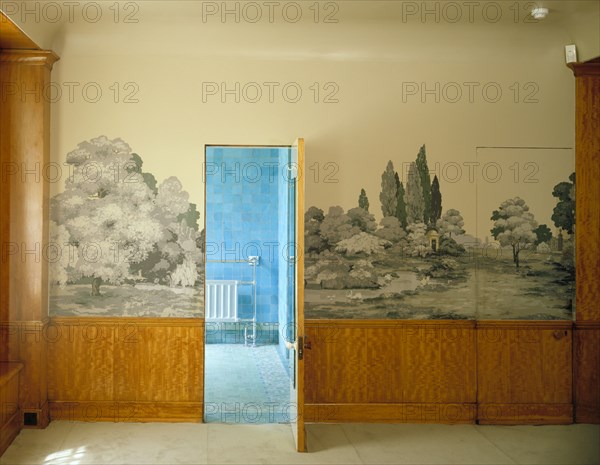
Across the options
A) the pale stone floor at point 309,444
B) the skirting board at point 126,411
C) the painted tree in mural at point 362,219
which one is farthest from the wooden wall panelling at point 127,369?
the painted tree in mural at point 362,219

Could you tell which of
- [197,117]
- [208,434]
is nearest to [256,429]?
[208,434]

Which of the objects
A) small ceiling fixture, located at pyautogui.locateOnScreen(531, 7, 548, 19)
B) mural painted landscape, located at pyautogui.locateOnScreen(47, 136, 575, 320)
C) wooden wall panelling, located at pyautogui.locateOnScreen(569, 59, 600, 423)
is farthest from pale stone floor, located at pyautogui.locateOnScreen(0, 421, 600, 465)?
small ceiling fixture, located at pyautogui.locateOnScreen(531, 7, 548, 19)

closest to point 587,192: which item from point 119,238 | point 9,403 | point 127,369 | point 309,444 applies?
point 309,444

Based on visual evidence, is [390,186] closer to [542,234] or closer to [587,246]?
[542,234]

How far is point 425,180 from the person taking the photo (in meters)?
5.03

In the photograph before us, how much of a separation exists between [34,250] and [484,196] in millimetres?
3479

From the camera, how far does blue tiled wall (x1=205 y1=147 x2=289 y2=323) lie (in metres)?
8.00

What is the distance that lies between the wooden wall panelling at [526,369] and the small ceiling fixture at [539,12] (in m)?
2.31

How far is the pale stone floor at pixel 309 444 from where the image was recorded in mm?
4223

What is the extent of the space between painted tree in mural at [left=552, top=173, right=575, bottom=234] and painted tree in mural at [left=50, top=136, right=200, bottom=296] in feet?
9.52

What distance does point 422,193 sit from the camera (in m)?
5.03

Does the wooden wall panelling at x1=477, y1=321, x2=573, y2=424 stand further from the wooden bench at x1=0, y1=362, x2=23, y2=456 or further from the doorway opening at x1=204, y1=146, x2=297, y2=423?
the wooden bench at x1=0, y1=362, x2=23, y2=456

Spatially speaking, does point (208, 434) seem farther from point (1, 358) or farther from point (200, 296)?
point (1, 358)

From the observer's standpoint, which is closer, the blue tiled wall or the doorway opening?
the doorway opening
